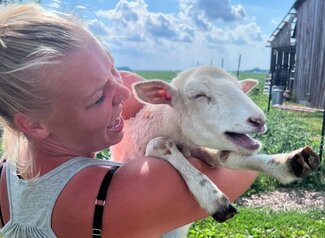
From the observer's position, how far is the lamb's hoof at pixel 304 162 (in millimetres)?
1681

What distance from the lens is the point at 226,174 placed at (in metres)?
1.83

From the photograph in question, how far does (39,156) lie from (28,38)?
386mm

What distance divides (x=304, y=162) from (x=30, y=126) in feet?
2.92

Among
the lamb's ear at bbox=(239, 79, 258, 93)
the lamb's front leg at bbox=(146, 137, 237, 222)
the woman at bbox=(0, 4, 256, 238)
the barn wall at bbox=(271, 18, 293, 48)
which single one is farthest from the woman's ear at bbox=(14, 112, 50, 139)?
the barn wall at bbox=(271, 18, 293, 48)

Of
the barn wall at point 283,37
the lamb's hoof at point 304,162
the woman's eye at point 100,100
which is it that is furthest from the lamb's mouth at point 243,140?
the barn wall at point 283,37

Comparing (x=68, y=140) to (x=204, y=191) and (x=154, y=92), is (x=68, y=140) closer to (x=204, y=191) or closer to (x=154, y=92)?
(x=204, y=191)

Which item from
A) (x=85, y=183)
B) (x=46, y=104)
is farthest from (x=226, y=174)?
(x=46, y=104)

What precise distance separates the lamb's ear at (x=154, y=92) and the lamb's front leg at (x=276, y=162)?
323 mm

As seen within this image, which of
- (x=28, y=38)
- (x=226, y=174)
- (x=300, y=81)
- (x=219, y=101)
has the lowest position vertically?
(x=300, y=81)

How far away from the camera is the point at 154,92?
227cm

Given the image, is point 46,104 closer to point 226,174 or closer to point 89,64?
point 89,64

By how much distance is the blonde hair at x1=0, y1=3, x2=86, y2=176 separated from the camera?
148 cm

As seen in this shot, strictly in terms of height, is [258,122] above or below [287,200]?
above

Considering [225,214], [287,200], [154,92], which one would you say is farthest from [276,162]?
[287,200]
